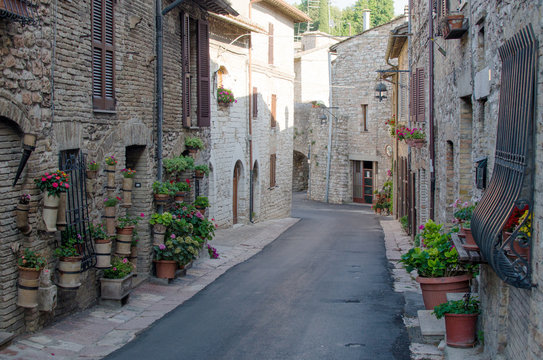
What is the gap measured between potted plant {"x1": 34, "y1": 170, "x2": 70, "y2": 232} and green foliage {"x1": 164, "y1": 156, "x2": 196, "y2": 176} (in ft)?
15.5

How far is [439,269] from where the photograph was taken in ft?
25.9

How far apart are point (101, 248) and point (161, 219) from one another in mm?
2423

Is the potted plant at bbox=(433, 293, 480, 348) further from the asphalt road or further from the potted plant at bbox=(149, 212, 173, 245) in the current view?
the potted plant at bbox=(149, 212, 173, 245)

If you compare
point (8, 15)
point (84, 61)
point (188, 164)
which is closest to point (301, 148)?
point (188, 164)

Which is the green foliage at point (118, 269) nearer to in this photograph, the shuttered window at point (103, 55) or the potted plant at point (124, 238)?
the potted plant at point (124, 238)

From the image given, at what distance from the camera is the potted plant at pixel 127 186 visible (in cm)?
1078

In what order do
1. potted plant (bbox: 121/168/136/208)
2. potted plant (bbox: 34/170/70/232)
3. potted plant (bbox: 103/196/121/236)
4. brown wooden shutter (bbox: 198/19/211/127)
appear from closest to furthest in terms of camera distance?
1. potted plant (bbox: 34/170/70/232)
2. potted plant (bbox: 103/196/121/236)
3. potted plant (bbox: 121/168/136/208)
4. brown wooden shutter (bbox: 198/19/211/127)

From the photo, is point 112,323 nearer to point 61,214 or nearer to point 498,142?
point 61,214

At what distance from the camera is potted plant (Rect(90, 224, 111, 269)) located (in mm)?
9516

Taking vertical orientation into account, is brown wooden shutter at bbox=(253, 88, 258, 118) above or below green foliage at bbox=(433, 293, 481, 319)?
above

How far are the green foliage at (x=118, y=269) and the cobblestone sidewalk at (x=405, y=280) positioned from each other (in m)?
4.54

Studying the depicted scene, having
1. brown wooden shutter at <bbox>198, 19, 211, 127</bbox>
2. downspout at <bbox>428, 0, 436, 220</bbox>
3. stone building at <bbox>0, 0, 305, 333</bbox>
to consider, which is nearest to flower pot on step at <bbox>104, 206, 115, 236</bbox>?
stone building at <bbox>0, 0, 305, 333</bbox>

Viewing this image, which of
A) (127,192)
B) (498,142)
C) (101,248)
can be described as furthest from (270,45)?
(498,142)

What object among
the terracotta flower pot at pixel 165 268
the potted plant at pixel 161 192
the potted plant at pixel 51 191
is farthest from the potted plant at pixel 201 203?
the potted plant at pixel 51 191
